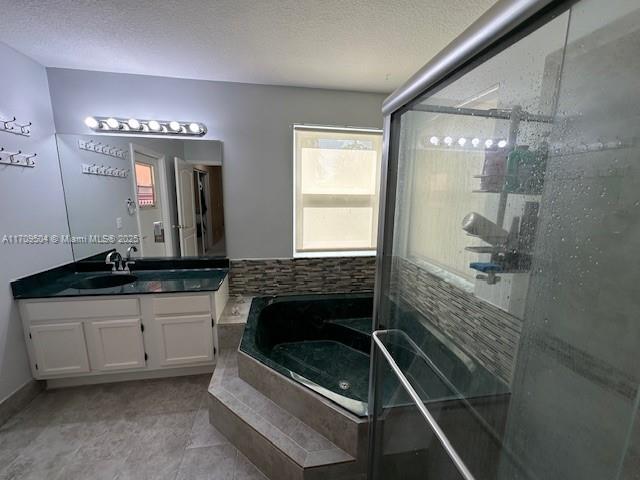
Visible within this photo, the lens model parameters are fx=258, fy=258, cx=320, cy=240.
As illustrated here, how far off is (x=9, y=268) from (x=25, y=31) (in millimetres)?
1459

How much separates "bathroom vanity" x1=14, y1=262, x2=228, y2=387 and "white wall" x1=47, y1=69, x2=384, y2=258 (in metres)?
0.67

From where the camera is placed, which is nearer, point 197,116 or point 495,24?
point 495,24

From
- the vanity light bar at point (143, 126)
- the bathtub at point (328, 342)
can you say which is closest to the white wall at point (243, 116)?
the vanity light bar at point (143, 126)

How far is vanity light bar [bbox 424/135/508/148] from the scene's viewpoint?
707 mm

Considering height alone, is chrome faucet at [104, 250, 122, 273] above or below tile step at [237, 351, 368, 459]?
above

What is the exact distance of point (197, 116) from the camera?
2.23 m

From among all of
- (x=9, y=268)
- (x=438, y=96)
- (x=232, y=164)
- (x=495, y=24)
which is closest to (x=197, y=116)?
(x=232, y=164)

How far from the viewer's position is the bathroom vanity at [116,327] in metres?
1.83

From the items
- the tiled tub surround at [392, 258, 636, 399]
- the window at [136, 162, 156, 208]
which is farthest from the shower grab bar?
the window at [136, 162, 156, 208]

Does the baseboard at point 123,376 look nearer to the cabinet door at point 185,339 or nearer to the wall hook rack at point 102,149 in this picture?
the cabinet door at point 185,339

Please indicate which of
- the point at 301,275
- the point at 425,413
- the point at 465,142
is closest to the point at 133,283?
the point at 301,275

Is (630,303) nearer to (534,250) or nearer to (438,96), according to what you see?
(534,250)

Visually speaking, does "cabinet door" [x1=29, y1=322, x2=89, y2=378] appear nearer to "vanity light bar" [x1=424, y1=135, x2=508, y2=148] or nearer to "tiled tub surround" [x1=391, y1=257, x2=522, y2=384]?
"tiled tub surround" [x1=391, y1=257, x2=522, y2=384]

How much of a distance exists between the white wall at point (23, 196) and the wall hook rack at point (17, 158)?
30mm
